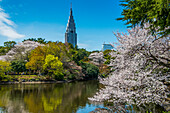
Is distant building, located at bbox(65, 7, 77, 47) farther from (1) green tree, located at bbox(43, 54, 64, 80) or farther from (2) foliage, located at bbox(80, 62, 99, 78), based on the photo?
(1) green tree, located at bbox(43, 54, 64, 80)

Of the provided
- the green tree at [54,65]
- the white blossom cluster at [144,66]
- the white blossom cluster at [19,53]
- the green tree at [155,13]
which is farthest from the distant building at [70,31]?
the green tree at [155,13]

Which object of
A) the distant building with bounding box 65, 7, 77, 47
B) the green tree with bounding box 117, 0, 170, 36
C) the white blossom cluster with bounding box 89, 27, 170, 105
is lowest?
the white blossom cluster with bounding box 89, 27, 170, 105

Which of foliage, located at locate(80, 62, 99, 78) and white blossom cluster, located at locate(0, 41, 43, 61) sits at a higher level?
white blossom cluster, located at locate(0, 41, 43, 61)

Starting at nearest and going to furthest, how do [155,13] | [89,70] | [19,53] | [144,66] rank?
[155,13] < [144,66] < [19,53] < [89,70]

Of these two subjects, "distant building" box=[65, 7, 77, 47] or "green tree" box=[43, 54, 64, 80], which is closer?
"green tree" box=[43, 54, 64, 80]

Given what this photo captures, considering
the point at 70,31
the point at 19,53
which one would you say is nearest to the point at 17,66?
the point at 19,53

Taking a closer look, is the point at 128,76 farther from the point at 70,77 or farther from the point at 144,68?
the point at 70,77

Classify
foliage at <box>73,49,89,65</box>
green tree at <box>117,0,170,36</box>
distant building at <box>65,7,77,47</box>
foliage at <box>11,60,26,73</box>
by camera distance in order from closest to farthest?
green tree at <box>117,0,170,36</box>, foliage at <box>11,60,26,73</box>, foliage at <box>73,49,89,65</box>, distant building at <box>65,7,77,47</box>

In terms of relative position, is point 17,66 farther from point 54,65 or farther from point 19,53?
point 54,65

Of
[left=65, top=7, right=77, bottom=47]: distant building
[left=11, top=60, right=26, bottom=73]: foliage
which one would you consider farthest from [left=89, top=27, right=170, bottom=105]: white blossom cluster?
[left=65, top=7, right=77, bottom=47]: distant building

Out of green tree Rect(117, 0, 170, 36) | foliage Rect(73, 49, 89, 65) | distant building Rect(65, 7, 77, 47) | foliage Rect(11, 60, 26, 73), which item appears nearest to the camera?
green tree Rect(117, 0, 170, 36)

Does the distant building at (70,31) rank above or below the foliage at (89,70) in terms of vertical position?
above

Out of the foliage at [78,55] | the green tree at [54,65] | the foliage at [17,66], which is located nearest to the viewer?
the green tree at [54,65]

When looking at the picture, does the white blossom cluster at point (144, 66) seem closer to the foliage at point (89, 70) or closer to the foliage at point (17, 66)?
the foliage at point (17, 66)
